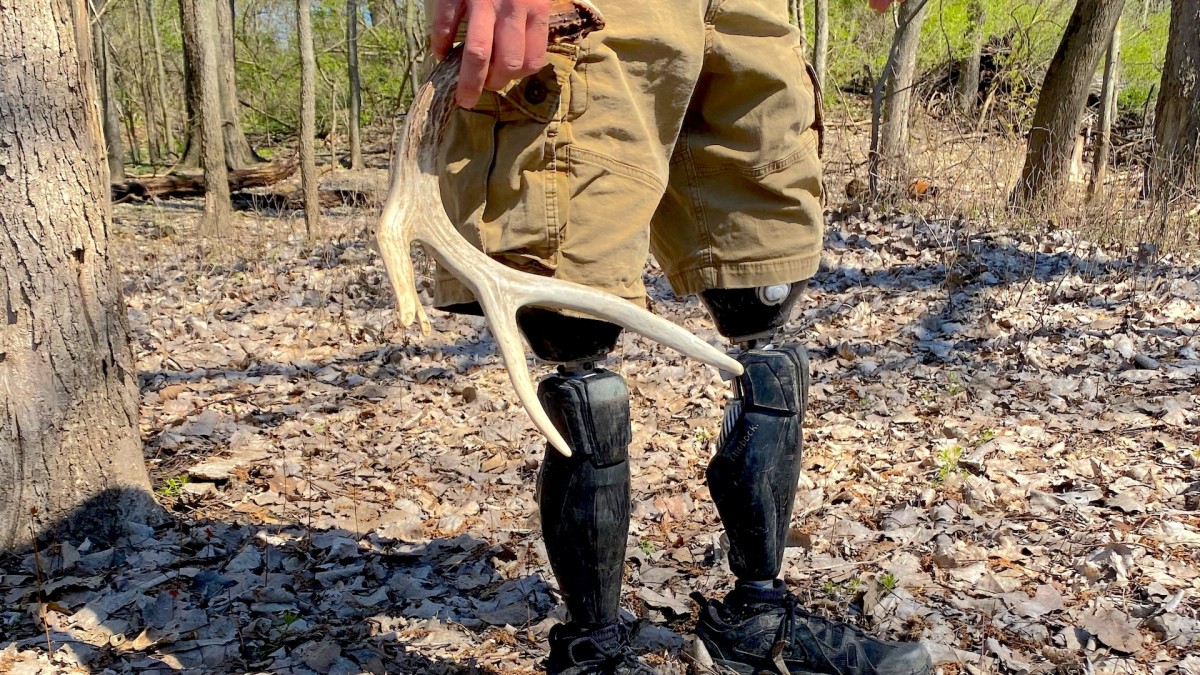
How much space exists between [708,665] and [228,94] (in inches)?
508

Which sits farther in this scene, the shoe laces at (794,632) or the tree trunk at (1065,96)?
the tree trunk at (1065,96)

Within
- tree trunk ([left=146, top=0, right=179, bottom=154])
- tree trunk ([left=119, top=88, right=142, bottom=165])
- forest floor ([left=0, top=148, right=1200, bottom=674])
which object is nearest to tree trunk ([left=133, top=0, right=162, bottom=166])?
tree trunk ([left=146, top=0, right=179, bottom=154])

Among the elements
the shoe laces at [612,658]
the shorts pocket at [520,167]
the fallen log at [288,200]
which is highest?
the shorts pocket at [520,167]

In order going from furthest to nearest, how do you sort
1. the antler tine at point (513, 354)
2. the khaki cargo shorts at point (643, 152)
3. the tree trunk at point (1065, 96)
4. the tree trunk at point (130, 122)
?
the tree trunk at point (130, 122) → the tree trunk at point (1065, 96) → the khaki cargo shorts at point (643, 152) → the antler tine at point (513, 354)

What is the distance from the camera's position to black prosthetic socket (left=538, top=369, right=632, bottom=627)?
1.71m

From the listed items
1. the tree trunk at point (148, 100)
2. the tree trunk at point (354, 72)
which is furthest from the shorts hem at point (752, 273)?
the tree trunk at point (148, 100)

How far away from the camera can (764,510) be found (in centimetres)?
192

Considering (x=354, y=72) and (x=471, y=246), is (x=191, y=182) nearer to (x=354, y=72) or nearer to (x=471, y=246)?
(x=354, y=72)

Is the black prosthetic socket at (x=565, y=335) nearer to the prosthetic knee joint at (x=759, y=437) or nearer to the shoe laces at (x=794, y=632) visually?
the prosthetic knee joint at (x=759, y=437)

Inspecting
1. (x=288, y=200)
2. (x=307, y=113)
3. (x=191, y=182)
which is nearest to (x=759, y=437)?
(x=307, y=113)

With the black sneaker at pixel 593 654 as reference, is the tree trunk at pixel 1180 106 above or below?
above

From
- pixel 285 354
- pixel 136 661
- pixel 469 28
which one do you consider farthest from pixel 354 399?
pixel 469 28

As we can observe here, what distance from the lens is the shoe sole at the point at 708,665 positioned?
77.4 inches

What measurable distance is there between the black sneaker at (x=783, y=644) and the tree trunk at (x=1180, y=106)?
5.29m
